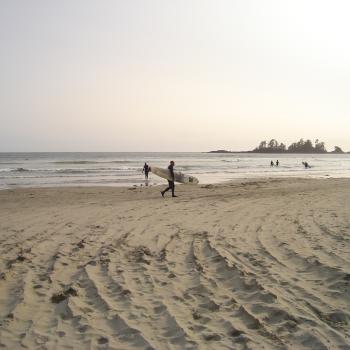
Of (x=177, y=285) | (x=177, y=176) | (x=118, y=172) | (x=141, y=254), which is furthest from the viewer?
(x=118, y=172)

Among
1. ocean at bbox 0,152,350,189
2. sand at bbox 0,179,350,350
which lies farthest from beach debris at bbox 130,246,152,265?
ocean at bbox 0,152,350,189

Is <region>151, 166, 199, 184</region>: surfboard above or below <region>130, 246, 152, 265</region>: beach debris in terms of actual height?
above

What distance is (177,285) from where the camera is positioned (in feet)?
17.5

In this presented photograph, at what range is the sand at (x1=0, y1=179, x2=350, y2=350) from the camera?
12.6 feet

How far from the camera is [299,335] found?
3.76 m

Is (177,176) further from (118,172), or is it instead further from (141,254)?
(141,254)

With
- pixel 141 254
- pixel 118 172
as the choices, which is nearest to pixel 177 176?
pixel 118 172

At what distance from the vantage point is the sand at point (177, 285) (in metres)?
3.85

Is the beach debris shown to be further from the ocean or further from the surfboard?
the ocean

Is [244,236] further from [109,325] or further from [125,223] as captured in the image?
[109,325]

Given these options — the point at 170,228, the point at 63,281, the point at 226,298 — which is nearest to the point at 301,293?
the point at 226,298

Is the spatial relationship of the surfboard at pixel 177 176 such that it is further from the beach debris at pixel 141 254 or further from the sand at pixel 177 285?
the beach debris at pixel 141 254

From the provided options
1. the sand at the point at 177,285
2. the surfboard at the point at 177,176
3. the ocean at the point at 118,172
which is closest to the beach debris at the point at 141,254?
the sand at the point at 177,285

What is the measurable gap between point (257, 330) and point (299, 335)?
398mm
